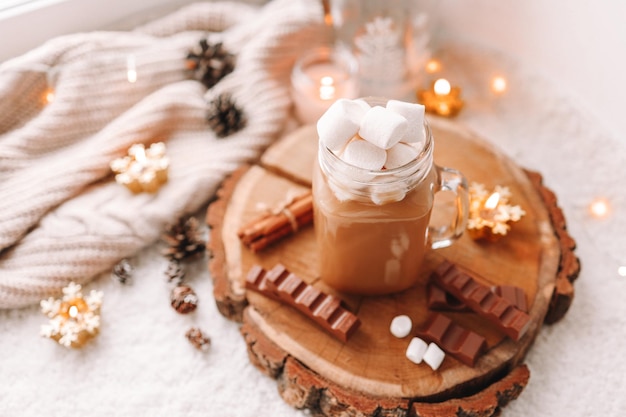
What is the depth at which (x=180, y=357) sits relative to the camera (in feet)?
3.84

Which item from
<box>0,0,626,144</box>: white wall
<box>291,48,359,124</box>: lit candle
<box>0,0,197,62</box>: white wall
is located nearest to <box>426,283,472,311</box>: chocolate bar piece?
<box>291,48,359,124</box>: lit candle

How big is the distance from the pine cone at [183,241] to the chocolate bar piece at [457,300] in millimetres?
476

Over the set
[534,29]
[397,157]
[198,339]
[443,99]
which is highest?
[397,157]

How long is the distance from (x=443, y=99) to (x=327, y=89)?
0.93ft

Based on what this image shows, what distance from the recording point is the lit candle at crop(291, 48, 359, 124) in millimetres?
1425

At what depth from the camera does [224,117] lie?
1.38 metres

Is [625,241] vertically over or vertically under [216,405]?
over

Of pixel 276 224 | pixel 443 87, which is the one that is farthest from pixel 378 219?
pixel 443 87

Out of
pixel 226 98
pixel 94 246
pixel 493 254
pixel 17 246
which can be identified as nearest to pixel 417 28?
pixel 226 98

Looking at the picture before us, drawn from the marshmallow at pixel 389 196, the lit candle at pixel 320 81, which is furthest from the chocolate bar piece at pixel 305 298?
the lit candle at pixel 320 81

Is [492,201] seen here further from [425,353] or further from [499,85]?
[499,85]

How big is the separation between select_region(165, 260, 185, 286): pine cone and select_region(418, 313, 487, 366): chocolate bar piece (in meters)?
0.49

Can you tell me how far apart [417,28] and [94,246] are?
95cm

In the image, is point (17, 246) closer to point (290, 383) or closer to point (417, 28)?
point (290, 383)
